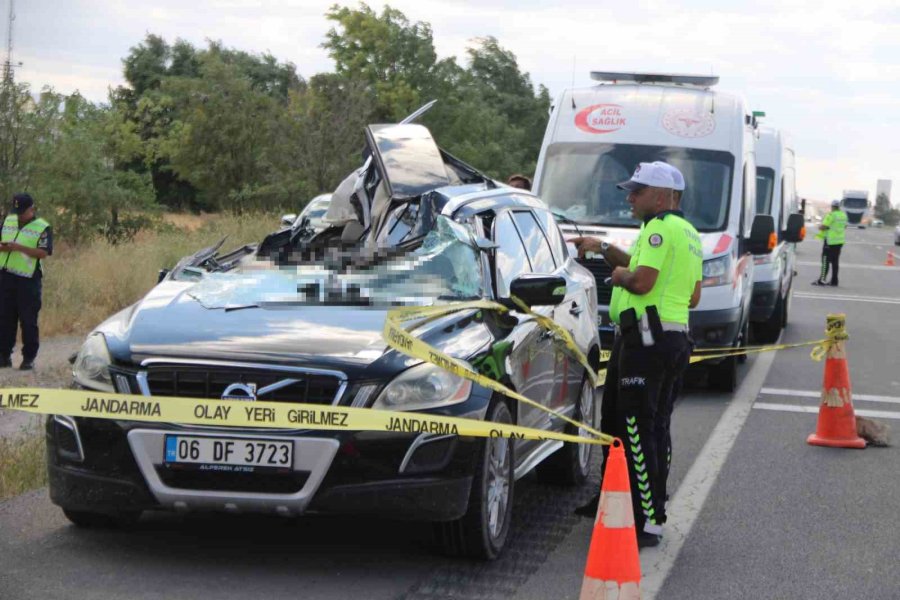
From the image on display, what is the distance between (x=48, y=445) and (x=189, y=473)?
77 centimetres

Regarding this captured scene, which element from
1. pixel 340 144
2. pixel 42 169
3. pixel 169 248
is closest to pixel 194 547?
pixel 169 248

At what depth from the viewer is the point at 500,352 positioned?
625cm

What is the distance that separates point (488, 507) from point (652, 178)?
1.78 meters

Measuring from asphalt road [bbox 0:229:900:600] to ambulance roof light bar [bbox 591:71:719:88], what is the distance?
6.56 m

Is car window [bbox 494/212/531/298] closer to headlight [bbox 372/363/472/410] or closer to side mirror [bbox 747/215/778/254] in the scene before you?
headlight [bbox 372/363/472/410]

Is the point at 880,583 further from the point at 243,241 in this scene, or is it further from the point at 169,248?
the point at 243,241

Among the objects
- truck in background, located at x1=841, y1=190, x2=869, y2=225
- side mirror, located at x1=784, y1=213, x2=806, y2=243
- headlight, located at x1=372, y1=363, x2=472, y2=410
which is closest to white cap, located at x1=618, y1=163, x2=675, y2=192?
headlight, located at x1=372, y1=363, x2=472, y2=410

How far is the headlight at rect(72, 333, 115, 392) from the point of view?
5848 millimetres

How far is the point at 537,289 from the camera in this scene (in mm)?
6660

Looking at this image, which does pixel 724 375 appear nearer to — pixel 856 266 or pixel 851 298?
pixel 851 298

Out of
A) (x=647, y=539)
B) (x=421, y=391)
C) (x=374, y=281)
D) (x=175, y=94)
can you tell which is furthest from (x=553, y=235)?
(x=175, y=94)

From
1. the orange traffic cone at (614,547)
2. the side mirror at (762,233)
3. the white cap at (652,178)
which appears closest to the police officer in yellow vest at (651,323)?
the white cap at (652,178)

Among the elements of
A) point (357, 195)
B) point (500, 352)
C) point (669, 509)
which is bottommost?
point (669, 509)

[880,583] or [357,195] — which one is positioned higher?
[357,195]
